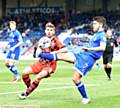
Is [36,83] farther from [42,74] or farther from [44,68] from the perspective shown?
[44,68]

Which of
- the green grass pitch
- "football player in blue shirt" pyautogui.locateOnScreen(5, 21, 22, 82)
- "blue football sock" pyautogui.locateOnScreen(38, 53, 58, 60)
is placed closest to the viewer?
the green grass pitch

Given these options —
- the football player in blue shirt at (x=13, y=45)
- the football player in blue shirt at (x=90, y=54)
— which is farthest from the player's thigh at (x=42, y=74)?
the football player in blue shirt at (x=13, y=45)

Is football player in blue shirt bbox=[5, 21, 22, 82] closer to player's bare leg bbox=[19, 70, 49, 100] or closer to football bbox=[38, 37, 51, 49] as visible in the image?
football bbox=[38, 37, 51, 49]

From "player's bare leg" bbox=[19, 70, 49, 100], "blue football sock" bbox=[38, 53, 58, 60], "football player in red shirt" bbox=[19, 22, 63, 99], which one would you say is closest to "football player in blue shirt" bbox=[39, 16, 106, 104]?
"blue football sock" bbox=[38, 53, 58, 60]

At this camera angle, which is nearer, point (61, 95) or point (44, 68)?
point (44, 68)

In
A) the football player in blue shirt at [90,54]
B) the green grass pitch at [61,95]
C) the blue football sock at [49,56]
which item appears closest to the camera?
the green grass pitch at [61,95]

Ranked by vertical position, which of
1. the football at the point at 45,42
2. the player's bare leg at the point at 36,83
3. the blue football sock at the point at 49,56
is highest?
the football at the point at 45,42

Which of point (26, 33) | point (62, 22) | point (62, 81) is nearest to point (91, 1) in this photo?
point (62, 22)

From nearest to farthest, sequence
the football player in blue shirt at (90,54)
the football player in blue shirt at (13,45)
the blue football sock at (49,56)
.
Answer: the football player in blue shirt at (90,54) < the blue football sock at (49,56) < the football player in blue shirt at (13,45)

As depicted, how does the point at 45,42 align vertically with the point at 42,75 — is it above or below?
above

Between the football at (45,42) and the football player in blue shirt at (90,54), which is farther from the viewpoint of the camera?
the football at (45,42)

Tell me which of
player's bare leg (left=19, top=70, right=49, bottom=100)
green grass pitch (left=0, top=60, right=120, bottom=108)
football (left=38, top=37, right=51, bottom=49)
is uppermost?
football (left=38, top=37, right=51, bottom=49)

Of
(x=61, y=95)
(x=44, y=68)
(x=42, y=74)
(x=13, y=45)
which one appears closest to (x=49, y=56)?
(x=44, y=68)

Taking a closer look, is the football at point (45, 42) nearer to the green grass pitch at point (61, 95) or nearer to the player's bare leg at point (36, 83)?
the player's bare leg at point (36, 83)
